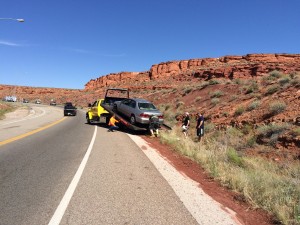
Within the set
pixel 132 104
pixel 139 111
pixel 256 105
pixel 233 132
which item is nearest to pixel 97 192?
pixel 139 111

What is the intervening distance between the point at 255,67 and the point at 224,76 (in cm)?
540

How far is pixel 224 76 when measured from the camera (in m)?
58.4

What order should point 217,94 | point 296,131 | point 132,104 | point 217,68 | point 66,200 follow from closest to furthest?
point 66,200, point 296,131, point 132,104, point 217,94, point 217,68

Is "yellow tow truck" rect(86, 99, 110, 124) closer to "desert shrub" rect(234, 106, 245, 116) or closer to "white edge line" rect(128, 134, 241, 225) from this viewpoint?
"desert shrub" rect(234, 106, 245, 116)

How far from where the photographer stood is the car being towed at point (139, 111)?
1842 cm

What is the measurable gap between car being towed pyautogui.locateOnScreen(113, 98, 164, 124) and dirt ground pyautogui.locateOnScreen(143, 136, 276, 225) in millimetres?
7665

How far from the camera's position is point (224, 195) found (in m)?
6.71

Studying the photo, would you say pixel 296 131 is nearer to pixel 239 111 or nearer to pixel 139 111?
pixel 139 111

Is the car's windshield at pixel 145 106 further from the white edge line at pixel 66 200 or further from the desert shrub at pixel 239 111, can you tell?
the white edge line at pixel 66 200

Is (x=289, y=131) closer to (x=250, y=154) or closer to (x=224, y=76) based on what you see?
(x=250, y=154)

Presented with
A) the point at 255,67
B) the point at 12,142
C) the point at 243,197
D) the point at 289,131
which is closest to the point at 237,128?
the point at 289,131

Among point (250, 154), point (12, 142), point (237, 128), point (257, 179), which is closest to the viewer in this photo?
point (257, 179)

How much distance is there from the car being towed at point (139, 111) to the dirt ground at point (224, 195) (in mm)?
7665

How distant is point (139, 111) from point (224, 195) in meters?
12.3
